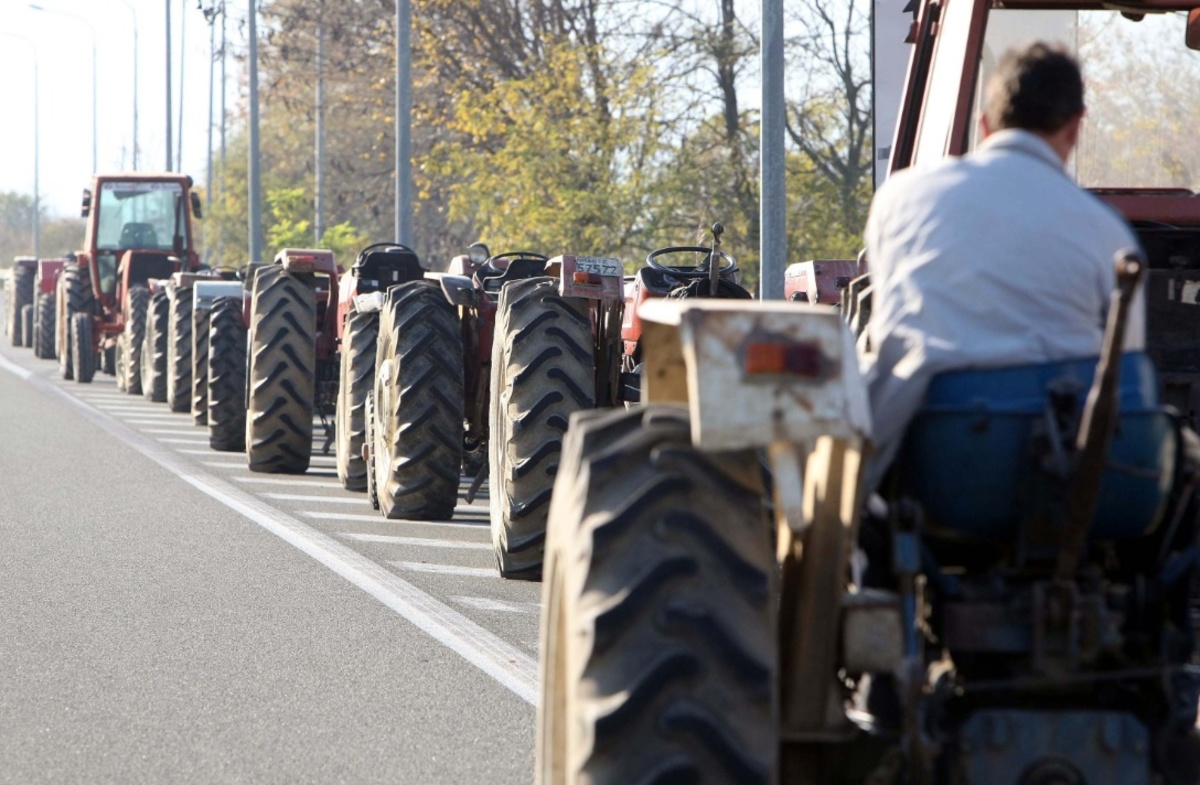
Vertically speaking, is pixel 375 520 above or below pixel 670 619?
below

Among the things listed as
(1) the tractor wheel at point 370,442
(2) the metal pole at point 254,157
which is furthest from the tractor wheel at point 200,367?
(2) the metal pole at point 254,157

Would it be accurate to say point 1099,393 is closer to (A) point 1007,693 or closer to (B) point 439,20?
(A) point 1007,693

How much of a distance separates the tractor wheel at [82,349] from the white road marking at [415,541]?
17.0 meters

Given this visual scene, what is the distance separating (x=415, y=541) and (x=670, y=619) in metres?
7.52

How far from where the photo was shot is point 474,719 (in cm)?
661

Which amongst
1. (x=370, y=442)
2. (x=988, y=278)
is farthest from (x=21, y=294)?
(x=988, y=278)

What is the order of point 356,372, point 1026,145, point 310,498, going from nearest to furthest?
1. point 1026,145
2. point 356,372
3. point 310,498

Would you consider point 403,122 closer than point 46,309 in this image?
Yes

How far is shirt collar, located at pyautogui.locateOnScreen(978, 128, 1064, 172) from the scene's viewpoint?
3916 millimetres

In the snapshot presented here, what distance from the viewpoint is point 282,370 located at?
1450 cm

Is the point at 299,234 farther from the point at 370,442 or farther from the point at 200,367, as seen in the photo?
the point at 370,442

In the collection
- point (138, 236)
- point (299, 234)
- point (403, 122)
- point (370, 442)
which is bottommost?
point (370, 442)

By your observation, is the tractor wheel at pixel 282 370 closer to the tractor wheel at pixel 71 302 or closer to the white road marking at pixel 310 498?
the white road marking at pixel 310 498

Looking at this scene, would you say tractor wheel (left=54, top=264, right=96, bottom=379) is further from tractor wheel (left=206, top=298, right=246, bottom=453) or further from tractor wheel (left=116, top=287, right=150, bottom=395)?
tractor wheel (left=206, top=298, right=246, bottom=453)
